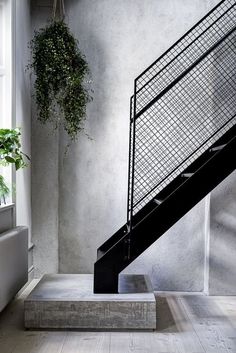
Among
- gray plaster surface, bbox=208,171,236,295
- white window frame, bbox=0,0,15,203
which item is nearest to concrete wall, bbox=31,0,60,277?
white window frame, bbox=0,0,15,203

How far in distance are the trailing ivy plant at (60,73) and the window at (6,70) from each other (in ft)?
1.52

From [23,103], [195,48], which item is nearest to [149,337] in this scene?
[23,103]

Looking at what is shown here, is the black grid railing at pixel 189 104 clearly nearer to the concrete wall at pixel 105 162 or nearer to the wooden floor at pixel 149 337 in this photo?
the concrete wall at pixel 105 162

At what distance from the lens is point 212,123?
16.6ft

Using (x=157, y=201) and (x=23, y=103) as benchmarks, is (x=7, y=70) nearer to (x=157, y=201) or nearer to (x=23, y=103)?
(x=23, y=103)

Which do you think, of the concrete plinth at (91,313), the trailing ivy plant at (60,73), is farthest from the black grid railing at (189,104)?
the concrete plinth at (91,313)

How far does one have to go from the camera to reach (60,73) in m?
4.95

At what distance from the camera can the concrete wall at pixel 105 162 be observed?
518cm

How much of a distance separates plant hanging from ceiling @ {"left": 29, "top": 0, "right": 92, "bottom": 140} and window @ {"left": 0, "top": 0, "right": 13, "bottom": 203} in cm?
46

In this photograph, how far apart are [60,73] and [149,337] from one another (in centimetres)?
248

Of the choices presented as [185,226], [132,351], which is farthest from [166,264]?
[132,351]

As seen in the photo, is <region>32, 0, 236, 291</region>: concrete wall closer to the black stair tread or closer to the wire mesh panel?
the wire mesh panel

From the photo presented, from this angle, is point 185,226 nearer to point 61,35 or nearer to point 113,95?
point 113,95

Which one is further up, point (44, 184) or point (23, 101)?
point (23, 101)
